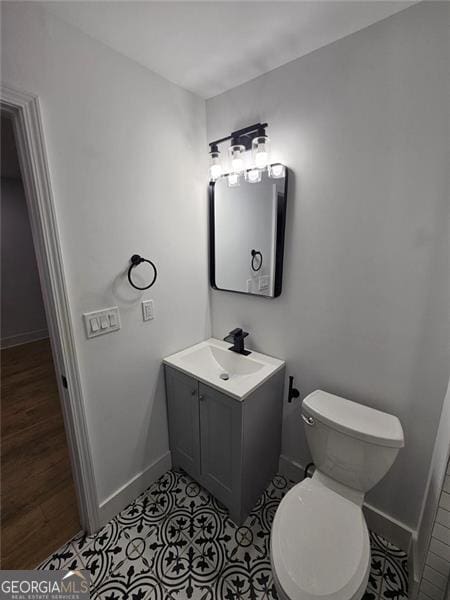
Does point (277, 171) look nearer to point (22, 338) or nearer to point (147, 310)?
point (147, 310)

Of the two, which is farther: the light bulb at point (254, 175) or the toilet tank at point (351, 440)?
the light bulb at point (254, 175)

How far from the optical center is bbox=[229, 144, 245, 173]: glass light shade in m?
1.45

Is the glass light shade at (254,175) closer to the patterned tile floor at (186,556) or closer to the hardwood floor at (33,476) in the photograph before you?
the patterned tile floor at (186,556)

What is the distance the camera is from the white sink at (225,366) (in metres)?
1.32

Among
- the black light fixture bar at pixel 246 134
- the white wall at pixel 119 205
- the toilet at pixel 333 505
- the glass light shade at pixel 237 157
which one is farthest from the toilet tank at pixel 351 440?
the black light fixture bar at pixel 246 134

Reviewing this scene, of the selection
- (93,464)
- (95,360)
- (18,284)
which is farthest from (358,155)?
(18,284)

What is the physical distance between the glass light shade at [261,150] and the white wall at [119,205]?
16.6 inches

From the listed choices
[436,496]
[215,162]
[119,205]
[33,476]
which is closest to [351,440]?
[436,496]

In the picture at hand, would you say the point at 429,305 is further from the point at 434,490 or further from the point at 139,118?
the point at 139,118

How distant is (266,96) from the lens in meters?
1.39

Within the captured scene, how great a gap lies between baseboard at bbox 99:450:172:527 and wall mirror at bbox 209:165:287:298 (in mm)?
1248

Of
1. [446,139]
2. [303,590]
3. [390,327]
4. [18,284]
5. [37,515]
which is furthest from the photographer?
[18,284]

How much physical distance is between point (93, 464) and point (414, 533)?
1.64 metres

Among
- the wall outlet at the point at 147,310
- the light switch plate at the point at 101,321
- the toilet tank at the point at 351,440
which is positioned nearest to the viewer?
the toilet tank at the point at 351,440
